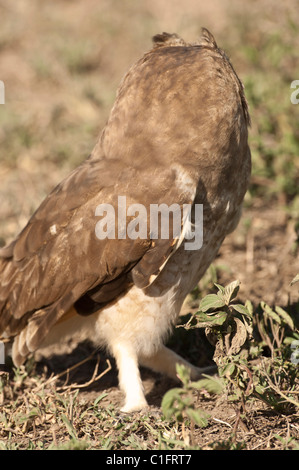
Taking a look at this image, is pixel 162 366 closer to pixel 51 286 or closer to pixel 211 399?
pixel 211 399

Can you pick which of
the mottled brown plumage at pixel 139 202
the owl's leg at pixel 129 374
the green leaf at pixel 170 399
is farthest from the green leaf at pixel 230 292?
the owl's leg at pixel 129 374

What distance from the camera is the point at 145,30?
9000 mm

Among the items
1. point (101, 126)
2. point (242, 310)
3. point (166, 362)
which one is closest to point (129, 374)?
point (166, 362)

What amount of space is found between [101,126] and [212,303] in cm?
427

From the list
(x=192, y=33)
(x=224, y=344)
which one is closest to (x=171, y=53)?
(x=224, y=344)

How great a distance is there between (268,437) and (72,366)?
5.57 ft

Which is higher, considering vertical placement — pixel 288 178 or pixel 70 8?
pixel 70 8

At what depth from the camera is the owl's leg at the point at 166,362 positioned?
4152 mm

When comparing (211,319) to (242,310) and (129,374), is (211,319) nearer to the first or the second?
(242,310)

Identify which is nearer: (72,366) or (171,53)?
(171,53)

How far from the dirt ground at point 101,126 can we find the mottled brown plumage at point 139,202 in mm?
532

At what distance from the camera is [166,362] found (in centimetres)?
418

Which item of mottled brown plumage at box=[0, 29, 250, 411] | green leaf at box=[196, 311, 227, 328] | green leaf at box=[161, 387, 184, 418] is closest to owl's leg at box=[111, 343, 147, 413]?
mottled brown plumage at box=[0, 29, 250, 411]

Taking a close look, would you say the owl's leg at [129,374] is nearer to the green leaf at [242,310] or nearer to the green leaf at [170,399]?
the green leaf at [242,310]
